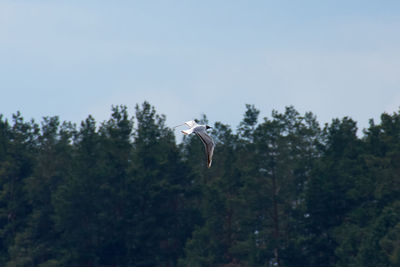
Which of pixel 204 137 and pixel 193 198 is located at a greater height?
pixel 193 198

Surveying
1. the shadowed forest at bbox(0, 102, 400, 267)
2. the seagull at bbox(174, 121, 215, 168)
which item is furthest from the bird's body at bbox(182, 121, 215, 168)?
the shadowed forest at bbox(0, 102, 400, 267)

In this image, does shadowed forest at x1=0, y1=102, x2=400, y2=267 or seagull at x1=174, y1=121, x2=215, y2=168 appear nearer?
seagull at x1=174, y1=121, x2=215, y2=168

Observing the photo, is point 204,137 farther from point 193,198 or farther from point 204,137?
point 193,198

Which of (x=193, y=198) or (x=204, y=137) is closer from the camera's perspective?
(x=204, y=137)

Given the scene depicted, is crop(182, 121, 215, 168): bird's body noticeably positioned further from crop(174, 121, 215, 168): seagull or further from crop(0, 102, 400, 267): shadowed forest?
crop(0, 102, 400, 267): shadowed forest

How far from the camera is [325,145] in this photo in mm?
86250

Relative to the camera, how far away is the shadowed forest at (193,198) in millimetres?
67875

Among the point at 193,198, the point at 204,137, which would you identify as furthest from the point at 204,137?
the point at 193,198

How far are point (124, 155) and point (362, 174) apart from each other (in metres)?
24.2

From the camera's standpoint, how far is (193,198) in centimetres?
8188

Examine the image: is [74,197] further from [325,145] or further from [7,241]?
[325,145]

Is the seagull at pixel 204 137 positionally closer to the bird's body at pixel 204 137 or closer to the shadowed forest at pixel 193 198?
the bird's body at pixel 204 137

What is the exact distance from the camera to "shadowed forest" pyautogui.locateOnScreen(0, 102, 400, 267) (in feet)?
223

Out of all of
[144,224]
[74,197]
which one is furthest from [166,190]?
[74,197]
